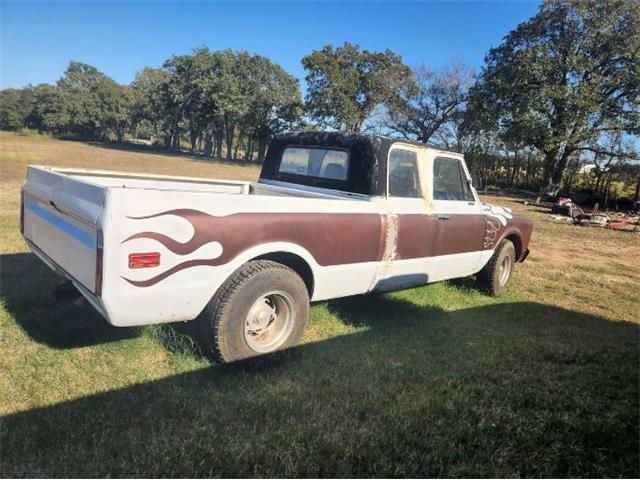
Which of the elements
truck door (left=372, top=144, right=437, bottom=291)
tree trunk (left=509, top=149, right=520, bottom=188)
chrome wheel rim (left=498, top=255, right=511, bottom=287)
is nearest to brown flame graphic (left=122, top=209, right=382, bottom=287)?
truck door (left=372, top=144, right=437, bottom=291)

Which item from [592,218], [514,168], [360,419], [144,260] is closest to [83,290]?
[144,260]

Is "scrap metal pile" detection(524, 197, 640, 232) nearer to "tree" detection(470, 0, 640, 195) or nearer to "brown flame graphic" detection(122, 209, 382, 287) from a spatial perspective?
"tree" detection(470, 0, 640, 195)

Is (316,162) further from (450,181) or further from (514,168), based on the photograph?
(514,168)

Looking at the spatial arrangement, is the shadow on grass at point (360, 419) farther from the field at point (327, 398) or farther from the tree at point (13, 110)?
the tree at point (13, 110)

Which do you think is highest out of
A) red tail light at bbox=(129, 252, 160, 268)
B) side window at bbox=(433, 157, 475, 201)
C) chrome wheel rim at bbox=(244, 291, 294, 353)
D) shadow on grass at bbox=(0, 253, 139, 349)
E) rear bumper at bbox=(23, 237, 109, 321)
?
side window at bbox=(433, 157, 475, 201)

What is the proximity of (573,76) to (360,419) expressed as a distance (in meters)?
26.2

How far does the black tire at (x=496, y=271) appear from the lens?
20.6 ft

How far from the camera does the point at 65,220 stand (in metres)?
3.34

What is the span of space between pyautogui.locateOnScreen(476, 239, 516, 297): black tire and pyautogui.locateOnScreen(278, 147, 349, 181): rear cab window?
2714 millimetres

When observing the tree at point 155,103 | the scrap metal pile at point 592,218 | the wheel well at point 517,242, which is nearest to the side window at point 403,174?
the wheel well at point 517,242

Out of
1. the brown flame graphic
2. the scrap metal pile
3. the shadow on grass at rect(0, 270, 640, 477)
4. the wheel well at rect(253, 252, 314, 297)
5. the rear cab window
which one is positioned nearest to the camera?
the shadow on grass at rect(0, 270, 640, 477)

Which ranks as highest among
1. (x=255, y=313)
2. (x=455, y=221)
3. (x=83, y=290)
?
(x=455, y=221)

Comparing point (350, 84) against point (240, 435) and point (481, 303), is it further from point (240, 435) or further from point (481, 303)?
point (240, 435)

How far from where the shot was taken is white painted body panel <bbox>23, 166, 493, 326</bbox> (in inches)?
111
